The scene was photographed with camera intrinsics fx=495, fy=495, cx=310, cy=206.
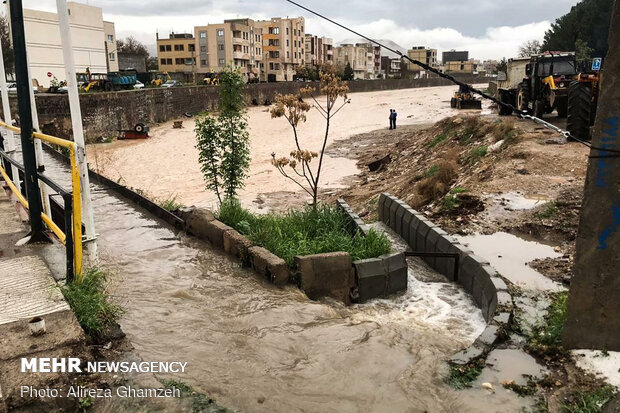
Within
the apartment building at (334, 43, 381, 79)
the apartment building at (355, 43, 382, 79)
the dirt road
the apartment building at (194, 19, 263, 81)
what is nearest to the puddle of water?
the dirt road

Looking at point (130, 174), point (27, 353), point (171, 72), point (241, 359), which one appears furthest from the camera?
point (171, 72)

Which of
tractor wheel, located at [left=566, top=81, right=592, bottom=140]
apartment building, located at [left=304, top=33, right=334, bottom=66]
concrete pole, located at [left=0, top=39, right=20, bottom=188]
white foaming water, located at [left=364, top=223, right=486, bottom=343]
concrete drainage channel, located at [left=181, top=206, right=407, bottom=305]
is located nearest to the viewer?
white foaming water, located at [left=364, top=223, right=486, bottom=343]

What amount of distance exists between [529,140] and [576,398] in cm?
1097

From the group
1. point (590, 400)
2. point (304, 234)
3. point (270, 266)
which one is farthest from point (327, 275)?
point (590, 400)

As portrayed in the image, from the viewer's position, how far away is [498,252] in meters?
7.20

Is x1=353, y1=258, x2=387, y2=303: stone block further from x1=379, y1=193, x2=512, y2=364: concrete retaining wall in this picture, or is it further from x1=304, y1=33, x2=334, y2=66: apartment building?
x1=304, y1=33, x2=334, y2=66: apartment building

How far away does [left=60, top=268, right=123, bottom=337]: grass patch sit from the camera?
11.2 ft

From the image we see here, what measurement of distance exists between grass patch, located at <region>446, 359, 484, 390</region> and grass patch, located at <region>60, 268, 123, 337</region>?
2.62 meters

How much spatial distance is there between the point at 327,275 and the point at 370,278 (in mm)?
570

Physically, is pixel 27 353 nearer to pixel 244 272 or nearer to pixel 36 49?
pixel 244 272

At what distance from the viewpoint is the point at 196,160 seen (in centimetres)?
2512

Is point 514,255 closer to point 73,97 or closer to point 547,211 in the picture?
point 547,211

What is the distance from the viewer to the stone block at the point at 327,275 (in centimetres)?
563

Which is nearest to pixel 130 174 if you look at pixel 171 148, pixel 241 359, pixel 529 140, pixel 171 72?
pixel 171 148
